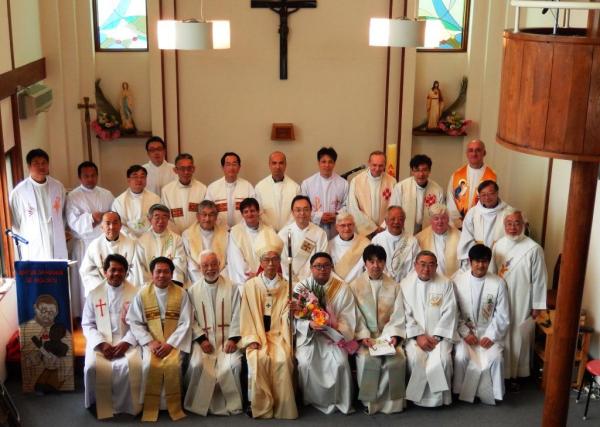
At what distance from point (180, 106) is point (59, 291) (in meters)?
4.05

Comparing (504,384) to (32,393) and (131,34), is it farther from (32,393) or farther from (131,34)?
(131,34)

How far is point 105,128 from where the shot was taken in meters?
10.8

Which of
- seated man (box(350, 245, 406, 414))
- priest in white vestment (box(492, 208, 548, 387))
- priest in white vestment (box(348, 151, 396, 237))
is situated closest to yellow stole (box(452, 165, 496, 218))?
priest in white vestment (box(348, 151, 396, 237))

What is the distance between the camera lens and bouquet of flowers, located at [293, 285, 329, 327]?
7.26 meters

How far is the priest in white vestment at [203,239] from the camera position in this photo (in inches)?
340

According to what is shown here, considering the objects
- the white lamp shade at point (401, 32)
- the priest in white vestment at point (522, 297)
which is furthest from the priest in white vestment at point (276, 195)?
the priest in white vestment at point (522, 297)

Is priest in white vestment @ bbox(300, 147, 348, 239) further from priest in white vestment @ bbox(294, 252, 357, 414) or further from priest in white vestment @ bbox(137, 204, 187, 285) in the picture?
priest in white vestment @ bbox(294, 252, 357, 414)

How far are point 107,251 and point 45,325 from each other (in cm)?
99

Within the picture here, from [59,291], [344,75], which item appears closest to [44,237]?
[59,291]

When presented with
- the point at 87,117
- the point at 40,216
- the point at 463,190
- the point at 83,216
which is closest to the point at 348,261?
the point at 463,190

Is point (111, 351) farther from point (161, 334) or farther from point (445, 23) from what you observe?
point (445, 23)

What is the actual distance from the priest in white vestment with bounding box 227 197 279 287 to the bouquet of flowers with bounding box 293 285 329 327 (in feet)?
3.95

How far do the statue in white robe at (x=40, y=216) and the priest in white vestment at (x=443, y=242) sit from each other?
3851 mm

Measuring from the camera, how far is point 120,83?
1098 cm
